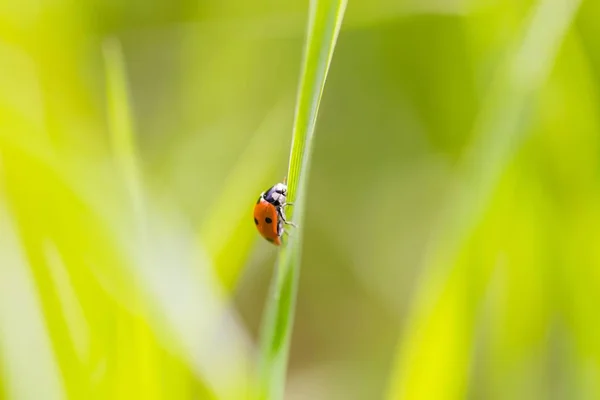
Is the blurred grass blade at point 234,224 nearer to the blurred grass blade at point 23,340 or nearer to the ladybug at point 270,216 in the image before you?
the ladybug at point 270,216

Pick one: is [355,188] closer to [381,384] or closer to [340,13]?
[381,384]

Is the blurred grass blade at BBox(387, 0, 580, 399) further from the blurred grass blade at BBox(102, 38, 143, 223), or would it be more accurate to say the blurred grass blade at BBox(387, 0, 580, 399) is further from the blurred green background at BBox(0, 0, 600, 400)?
the blurred grass blade at BBox(102, 38, 143, 223)

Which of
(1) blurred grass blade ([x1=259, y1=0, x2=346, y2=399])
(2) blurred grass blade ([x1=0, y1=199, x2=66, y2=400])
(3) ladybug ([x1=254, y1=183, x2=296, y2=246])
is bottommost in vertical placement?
(2) blurred grass blade ([x1=0, y1=199, x2=66, y2=400])

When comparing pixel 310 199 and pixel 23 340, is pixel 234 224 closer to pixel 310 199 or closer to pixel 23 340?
pixel 23 340

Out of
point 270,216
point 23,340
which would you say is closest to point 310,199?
point 270,216

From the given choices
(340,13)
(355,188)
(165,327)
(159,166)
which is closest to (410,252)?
(355,188)

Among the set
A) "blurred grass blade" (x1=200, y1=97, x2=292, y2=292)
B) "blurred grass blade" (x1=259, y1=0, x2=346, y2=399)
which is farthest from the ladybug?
"blurred grass blade" (x1=259, y1=0, x2=346, y2=399)

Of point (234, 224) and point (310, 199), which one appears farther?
point (310, 199)

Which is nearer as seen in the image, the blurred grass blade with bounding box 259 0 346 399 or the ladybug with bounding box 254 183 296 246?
the blurred grass blade with bounding box 259 0 346 399
